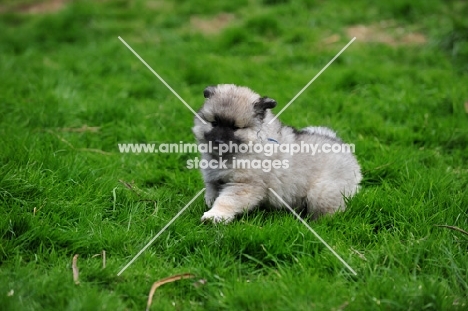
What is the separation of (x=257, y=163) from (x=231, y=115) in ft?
1.27

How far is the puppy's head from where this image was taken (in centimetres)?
366

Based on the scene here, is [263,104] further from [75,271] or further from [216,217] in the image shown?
[75,271]

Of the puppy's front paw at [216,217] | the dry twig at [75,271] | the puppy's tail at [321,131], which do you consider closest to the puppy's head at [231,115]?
the puppy's front paw at [216,217]

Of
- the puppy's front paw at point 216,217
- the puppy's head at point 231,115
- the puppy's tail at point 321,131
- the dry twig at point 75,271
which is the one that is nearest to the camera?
the dry twig at point 75,271

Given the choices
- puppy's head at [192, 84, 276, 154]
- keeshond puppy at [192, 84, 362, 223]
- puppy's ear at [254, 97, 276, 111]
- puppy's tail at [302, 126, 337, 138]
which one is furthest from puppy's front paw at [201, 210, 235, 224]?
puppy's tail at [302, 126, 337, 138]

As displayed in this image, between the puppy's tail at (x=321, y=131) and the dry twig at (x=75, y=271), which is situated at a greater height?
the puppy's tail at (x=321, y=131)

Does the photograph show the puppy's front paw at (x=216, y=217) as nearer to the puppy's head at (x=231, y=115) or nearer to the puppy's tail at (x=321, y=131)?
the puppy's head at (x=231, y=115)

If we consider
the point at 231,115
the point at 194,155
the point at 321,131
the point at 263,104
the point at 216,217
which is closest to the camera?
the point at 216,217

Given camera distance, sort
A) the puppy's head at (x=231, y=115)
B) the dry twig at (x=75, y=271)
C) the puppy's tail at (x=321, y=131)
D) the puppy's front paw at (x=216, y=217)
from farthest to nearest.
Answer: the puppy's tail at (x=321, y=131) < the puppy's head at (x=231, y=115) < the puppy's front paw at (x=216, y=217) < the dry twig at (x=75, y=271)

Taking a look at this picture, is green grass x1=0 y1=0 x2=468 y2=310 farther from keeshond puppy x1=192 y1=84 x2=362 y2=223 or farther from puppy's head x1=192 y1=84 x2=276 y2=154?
puppy's head x1=192 y1=84 x2=276 y2=154

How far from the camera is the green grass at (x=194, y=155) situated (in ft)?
9.80

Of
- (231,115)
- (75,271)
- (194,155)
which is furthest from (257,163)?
(75,271)

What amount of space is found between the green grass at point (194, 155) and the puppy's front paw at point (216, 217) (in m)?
0.08

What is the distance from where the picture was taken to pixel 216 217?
11.5ft
